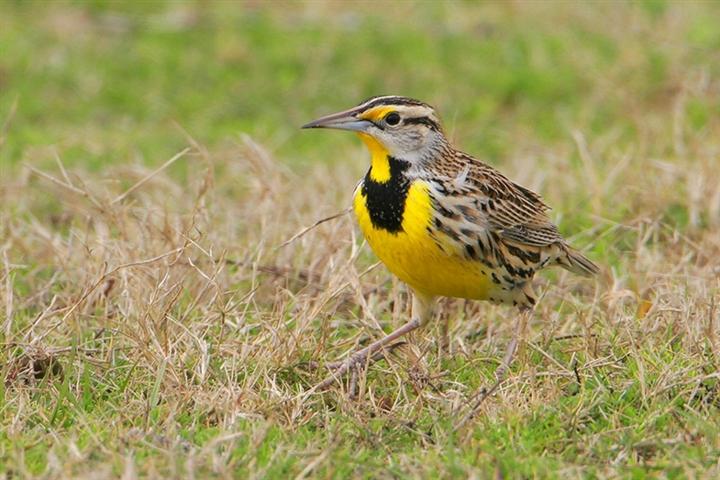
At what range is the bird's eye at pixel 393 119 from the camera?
15.7 feet

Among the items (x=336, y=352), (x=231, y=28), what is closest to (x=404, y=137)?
(x=336, y=352)

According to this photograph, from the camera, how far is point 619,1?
33.1ft

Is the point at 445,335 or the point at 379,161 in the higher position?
the point at 379,161

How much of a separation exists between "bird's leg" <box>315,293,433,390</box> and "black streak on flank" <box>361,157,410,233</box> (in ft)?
1.31

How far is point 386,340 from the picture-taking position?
190 inches

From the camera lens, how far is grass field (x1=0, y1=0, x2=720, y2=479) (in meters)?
4.09

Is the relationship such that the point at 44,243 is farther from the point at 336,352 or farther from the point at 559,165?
the point at 559,165

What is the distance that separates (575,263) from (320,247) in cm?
107

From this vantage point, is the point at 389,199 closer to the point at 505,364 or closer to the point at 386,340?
the point at 386,340

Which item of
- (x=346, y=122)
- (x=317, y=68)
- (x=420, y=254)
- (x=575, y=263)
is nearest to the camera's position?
(x=420, y=254)

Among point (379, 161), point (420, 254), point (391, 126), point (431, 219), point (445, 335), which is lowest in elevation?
point (445, 335)

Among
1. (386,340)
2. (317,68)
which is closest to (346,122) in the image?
(386,340)

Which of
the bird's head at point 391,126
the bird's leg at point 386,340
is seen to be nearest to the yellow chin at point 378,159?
the bird's head at point 391,126

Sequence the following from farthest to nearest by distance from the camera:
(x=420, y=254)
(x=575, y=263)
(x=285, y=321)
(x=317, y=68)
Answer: (x=317, y=68)
(x=575, y=263)
(x=285, y=321)
(x=420, y=254)
